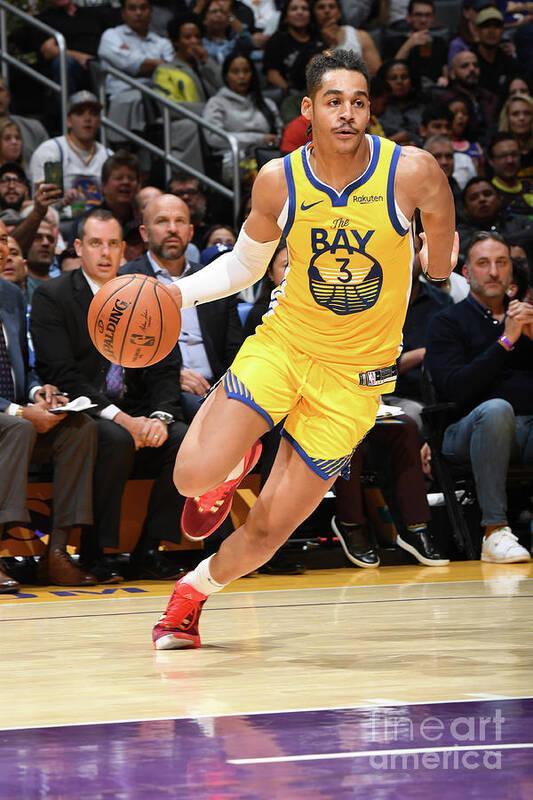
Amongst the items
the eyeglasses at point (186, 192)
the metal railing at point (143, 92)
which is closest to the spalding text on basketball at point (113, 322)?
the eyeglasses at point (186, 192)

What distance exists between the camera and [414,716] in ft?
9.43

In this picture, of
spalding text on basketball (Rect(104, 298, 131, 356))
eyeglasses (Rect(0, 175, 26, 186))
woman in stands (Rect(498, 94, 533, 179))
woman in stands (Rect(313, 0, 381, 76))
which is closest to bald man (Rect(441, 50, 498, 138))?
woman in stands (Rect(498, 94, 533, 179))

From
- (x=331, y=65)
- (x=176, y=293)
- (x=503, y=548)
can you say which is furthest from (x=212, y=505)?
(x=503, y=548)

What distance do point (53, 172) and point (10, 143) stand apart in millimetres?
796

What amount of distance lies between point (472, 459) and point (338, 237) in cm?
301

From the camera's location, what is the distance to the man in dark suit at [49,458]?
569 cm

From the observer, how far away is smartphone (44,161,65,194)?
8.11 m

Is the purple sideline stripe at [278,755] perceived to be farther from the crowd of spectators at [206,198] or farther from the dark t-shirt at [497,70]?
the dark t-shirt at [497,70]

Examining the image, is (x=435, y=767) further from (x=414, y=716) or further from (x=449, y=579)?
(x=449, y=579)

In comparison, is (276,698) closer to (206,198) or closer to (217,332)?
(217,332)

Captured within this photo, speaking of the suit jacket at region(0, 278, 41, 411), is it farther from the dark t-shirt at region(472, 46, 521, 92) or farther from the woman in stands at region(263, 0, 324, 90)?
the dark t-shirt at region(472, 46, 521, 92)

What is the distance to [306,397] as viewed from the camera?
13.2 ft

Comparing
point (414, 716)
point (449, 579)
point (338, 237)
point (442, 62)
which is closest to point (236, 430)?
point (338, 237)

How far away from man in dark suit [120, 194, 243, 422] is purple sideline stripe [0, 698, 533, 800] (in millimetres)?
4000
